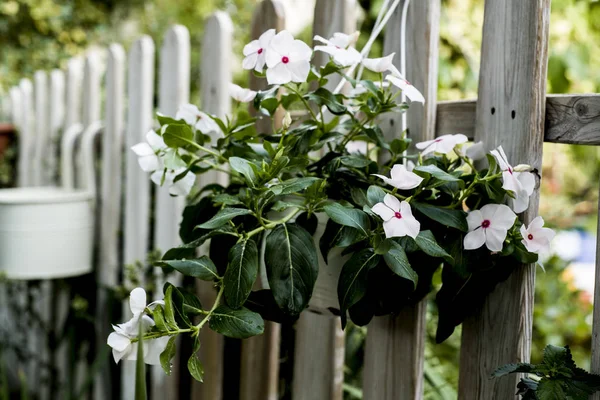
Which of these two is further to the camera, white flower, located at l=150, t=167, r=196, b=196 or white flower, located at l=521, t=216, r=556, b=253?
white flower, located at l=150, t=167, r=196, b=196

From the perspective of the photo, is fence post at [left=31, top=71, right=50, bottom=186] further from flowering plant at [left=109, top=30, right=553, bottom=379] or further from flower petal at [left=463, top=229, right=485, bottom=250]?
flower petal at [left=463, top=229, right=485, bottom=250]

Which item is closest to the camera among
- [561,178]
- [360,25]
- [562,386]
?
[562,386]

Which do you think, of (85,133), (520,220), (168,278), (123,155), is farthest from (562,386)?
(85,133)

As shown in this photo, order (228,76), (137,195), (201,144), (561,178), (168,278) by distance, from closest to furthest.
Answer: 1. (201,144)
2. (228,76)
3. (168,278)
4. (137,195)
5. (561,178)

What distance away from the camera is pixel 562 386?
873mm

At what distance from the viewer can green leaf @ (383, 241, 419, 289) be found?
0.86 m

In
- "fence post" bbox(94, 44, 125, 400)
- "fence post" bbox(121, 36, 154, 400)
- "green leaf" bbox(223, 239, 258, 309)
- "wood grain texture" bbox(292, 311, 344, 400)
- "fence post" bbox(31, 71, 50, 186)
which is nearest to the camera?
"green leaf" bbox(223, 239, 258, 309)

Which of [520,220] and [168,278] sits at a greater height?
[520,220]

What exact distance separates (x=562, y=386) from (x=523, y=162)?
0.33m

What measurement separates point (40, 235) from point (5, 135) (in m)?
1.06

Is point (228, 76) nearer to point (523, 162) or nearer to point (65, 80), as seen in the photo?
point (523, 162)

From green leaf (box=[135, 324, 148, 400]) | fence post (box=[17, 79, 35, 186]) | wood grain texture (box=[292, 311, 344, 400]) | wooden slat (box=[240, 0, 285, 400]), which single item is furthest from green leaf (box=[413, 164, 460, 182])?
fence post (box=[17, 79, 35, 186])

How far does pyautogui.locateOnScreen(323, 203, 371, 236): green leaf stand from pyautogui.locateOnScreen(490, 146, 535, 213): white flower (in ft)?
0.63

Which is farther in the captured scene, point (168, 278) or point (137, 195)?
point (137, 195)
